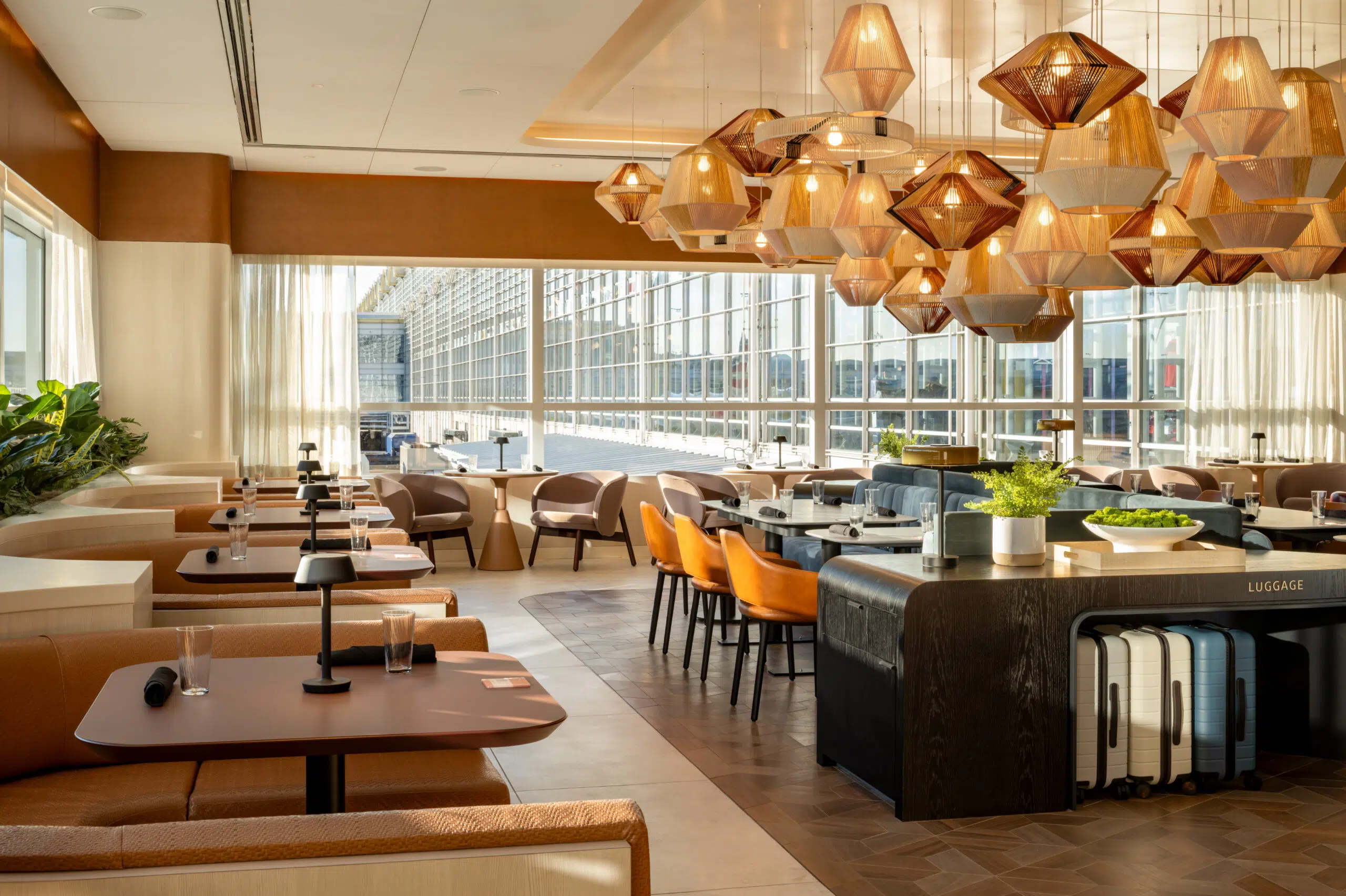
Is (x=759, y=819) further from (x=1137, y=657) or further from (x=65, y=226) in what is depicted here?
(x=65, y=226)

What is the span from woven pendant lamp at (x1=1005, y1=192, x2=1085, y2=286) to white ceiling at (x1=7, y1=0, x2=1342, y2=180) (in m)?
1.84

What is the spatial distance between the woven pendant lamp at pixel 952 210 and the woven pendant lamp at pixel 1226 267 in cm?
143

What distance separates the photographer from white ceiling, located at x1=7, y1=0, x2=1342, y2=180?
6.40m

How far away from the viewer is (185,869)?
5.74 ft

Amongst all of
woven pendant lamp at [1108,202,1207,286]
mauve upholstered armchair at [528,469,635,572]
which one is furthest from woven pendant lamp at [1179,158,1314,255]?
mauve upholstered armchair at [528,469,635,572]

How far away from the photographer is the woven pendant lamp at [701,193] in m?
6.31

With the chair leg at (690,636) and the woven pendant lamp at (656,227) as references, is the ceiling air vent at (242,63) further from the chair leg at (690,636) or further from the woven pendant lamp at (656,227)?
the chair leg at (690,636)

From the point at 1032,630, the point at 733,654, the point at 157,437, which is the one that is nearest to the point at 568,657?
the point at 733,654

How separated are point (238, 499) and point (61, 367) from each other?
1445mm

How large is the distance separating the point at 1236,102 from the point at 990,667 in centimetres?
208

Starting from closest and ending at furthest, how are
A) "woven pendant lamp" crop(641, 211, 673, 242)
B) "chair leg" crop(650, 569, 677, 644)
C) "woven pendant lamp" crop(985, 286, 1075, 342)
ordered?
1. "chair leg" crop(650, 569, 677, 644)
2. "woven pendant lamp" crop(641, 211, 673, 242)
3. "woven pendant lamp" crop(985, 286, 1075, 342)

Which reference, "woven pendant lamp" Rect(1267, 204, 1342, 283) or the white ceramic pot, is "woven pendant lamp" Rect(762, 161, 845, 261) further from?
the white ceramic pot

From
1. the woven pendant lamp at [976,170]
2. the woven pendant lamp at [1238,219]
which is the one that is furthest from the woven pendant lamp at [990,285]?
the woven pendant lamp at [1238,219]

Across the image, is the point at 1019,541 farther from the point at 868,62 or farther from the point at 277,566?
the point at 277,566
